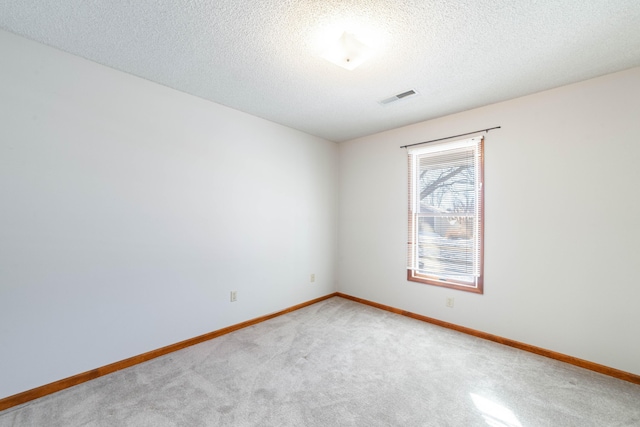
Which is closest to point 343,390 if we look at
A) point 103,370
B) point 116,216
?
point 103,370

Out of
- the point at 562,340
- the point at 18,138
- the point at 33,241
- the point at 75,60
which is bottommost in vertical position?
the point at 562,340

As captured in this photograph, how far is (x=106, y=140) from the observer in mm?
2219

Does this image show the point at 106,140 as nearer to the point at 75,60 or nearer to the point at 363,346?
the point at 75,60

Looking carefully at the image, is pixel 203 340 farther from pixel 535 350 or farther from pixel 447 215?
pixel 535 350

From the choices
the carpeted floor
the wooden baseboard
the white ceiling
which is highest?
the white ceiling

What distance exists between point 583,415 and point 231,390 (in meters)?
2.41

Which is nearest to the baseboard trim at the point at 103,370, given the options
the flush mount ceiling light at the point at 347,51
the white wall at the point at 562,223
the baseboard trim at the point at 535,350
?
the baseboard trim at the point at 535,350

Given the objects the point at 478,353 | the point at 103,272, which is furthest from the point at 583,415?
the point at 103,272

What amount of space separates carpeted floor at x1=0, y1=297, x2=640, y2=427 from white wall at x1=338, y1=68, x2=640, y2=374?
32 centimetres

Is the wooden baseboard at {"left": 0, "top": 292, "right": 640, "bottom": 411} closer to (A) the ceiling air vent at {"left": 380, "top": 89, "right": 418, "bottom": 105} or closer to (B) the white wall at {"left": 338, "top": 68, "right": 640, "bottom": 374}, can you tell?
(B) the white wall at {"left": 338, "top": 68, "right": 640, "bottom": 374}

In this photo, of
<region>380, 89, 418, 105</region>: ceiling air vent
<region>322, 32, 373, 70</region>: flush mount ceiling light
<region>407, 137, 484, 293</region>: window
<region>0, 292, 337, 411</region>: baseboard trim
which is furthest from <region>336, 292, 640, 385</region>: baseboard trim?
<region>322, 32, 373, 70</region>: flush mount ceiling light

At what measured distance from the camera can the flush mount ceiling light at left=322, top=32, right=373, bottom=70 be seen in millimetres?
1766

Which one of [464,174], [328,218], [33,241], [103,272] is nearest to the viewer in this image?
[33,241]

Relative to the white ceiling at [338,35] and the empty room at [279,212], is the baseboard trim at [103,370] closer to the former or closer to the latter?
the empty room at [279,212]
